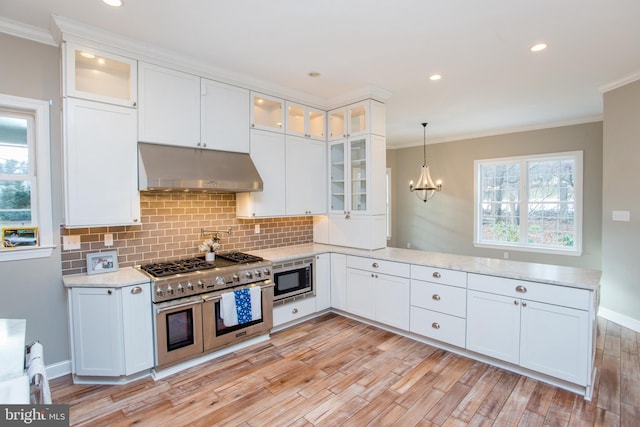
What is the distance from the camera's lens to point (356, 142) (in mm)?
4109

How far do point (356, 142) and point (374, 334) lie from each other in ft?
7.59

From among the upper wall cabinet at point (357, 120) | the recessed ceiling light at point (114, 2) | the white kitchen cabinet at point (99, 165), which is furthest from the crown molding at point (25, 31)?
the upper wall cabinet at point (357, 120)

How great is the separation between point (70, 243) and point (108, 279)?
510 mm

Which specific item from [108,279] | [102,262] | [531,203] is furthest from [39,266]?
[531,203]

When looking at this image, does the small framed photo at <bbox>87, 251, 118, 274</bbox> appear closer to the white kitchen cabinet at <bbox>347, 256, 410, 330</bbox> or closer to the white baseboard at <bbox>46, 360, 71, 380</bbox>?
the white baseboard at <bbox>46, 360, 71, 380</bbox>

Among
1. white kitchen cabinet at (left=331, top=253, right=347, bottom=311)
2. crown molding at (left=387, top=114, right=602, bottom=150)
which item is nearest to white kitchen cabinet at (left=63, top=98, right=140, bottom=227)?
white kitchen cabinet at (left=331, top=253, right=347, bottom=311)

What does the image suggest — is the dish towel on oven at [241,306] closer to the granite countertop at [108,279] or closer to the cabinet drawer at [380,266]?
the granite countertop at [108,279]

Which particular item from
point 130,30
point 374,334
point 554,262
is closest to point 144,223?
point 130,30

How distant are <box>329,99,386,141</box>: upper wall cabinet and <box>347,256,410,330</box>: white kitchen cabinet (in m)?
1.59

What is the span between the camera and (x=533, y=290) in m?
2.65

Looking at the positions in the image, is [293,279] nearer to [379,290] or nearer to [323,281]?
[323,281]

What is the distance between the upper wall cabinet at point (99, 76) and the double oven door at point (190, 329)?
5.96 ft

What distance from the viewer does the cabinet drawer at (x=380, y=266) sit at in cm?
348

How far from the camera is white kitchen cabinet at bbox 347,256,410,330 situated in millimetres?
3514
